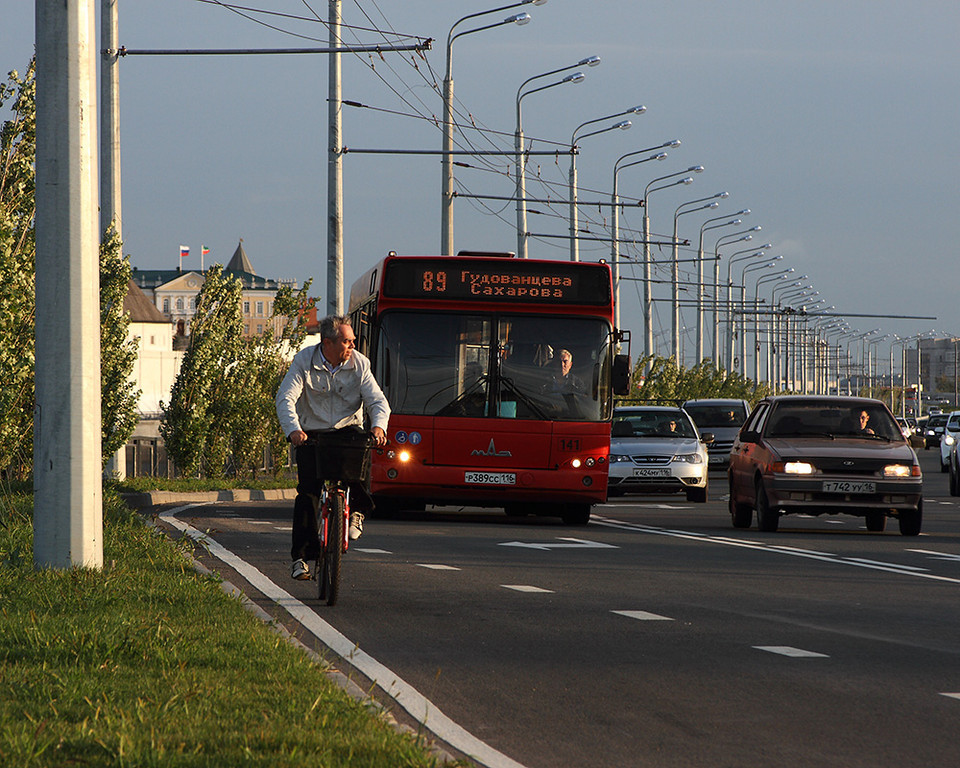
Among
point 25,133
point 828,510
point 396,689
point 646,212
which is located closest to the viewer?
point 396,689

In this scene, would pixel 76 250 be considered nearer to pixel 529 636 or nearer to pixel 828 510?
pixel 529 636

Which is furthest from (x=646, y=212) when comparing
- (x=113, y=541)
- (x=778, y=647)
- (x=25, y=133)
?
(x=778, y=647)

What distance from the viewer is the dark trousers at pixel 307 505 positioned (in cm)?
1091

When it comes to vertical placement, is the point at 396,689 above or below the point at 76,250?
below

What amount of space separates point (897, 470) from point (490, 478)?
462cm

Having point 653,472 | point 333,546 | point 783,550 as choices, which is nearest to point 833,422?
point 783,550

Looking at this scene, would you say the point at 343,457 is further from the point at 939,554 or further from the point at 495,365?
the point at 495,365

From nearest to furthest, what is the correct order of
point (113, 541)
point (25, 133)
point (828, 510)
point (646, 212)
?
point (113, 541)
point (828, 510)
point (25, 133)
point (646, 212)

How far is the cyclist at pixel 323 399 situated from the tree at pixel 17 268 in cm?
1028

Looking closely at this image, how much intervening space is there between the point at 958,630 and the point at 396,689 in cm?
406

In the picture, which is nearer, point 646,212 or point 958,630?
point 958,630

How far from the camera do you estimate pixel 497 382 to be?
1977cm

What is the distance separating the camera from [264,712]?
6277 mm

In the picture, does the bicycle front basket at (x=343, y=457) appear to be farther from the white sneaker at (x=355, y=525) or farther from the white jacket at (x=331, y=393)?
the white sneaker at (x=355, y=525)
